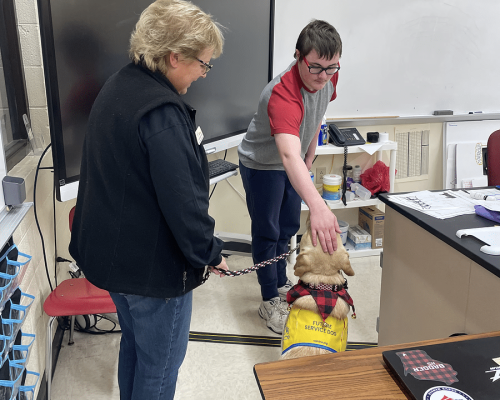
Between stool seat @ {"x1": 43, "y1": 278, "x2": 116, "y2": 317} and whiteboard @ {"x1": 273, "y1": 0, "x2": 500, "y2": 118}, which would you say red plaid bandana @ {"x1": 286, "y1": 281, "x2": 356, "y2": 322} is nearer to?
stool seat @ {"x1": 43, "y1": 278, "x2": 116, "y2": 317}

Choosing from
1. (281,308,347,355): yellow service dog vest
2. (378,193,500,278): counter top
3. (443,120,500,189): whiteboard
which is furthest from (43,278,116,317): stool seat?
(443,120,500,189): whiteboard

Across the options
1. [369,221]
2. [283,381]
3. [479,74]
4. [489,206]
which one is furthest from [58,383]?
[479,74]

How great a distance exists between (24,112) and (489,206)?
2.01 meters

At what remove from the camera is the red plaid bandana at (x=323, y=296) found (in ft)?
5.15

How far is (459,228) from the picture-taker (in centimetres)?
163

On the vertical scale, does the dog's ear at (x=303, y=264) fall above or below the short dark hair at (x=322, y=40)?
below

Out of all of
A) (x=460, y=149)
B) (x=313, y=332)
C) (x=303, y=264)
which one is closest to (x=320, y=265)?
(x=303, y=264)

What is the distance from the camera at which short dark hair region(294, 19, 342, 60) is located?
1.76m

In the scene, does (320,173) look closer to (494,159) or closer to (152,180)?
(494,159)

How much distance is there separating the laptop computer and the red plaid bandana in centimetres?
58

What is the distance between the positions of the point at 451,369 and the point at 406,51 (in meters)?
2.89

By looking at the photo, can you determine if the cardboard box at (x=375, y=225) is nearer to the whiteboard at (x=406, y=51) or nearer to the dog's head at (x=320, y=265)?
the whiteboard at (x=406, y=51)

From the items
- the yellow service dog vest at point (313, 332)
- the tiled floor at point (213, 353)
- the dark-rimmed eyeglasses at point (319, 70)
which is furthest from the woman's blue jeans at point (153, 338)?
the dark-rimmed eyeglasses at point (319, 70)

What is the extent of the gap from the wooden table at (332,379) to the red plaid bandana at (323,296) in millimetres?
562
